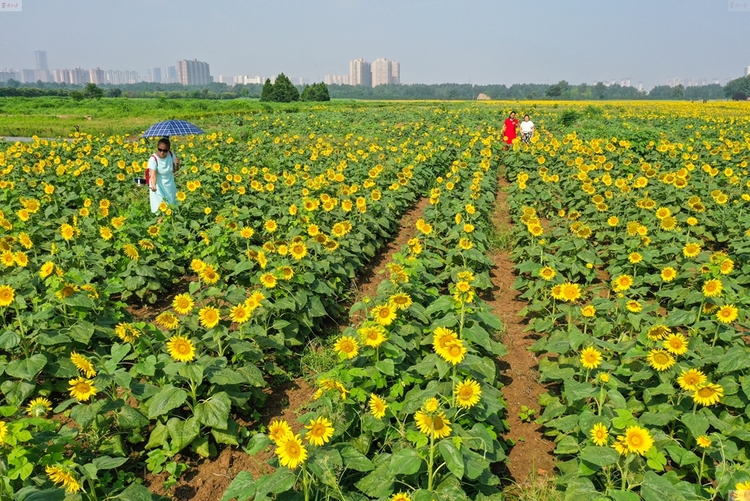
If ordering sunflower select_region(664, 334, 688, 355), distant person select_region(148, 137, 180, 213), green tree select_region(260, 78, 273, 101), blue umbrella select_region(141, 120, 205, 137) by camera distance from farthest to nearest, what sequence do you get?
green tree select_region(260, 78, 273, 101), blue umbrella select_region(141, 120, 205, 137), distant person select_region(148, 137, 180, 213), sunflower select_region(664, 334, 688, 355)

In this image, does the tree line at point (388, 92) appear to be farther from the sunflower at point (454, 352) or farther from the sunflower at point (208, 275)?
the sunflower at point (454, 352)

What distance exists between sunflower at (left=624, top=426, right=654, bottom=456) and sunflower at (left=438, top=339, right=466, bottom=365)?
2.95 feet

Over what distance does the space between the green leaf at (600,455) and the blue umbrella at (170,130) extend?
29.8 feet

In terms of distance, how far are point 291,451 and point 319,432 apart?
7.1 inches

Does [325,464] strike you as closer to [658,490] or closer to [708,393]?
[658,490]

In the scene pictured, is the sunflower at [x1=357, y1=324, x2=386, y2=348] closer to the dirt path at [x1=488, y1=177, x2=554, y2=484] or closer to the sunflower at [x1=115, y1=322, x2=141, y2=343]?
the dirt path at [x1=488, y1=177, x2=554, y2=484]

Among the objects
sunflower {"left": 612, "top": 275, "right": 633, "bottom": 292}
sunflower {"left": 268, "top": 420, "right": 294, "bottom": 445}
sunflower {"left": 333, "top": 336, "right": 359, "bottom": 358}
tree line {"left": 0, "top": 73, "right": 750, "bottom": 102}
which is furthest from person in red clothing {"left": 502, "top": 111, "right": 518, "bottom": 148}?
tree line {"left": 0, "top": 73, "right": 750, "bottom": 102}

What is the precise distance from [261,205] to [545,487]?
6110 millimetres

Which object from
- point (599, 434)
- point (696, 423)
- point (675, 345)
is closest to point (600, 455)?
point (599, 434)

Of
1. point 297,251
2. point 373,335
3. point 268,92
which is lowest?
point 373,335

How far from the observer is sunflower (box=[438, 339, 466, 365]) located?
2.78 m

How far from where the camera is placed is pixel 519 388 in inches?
164

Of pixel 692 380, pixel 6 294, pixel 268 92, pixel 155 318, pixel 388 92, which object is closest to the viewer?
pixel 692 380

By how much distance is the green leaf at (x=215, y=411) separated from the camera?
3.12 meters
